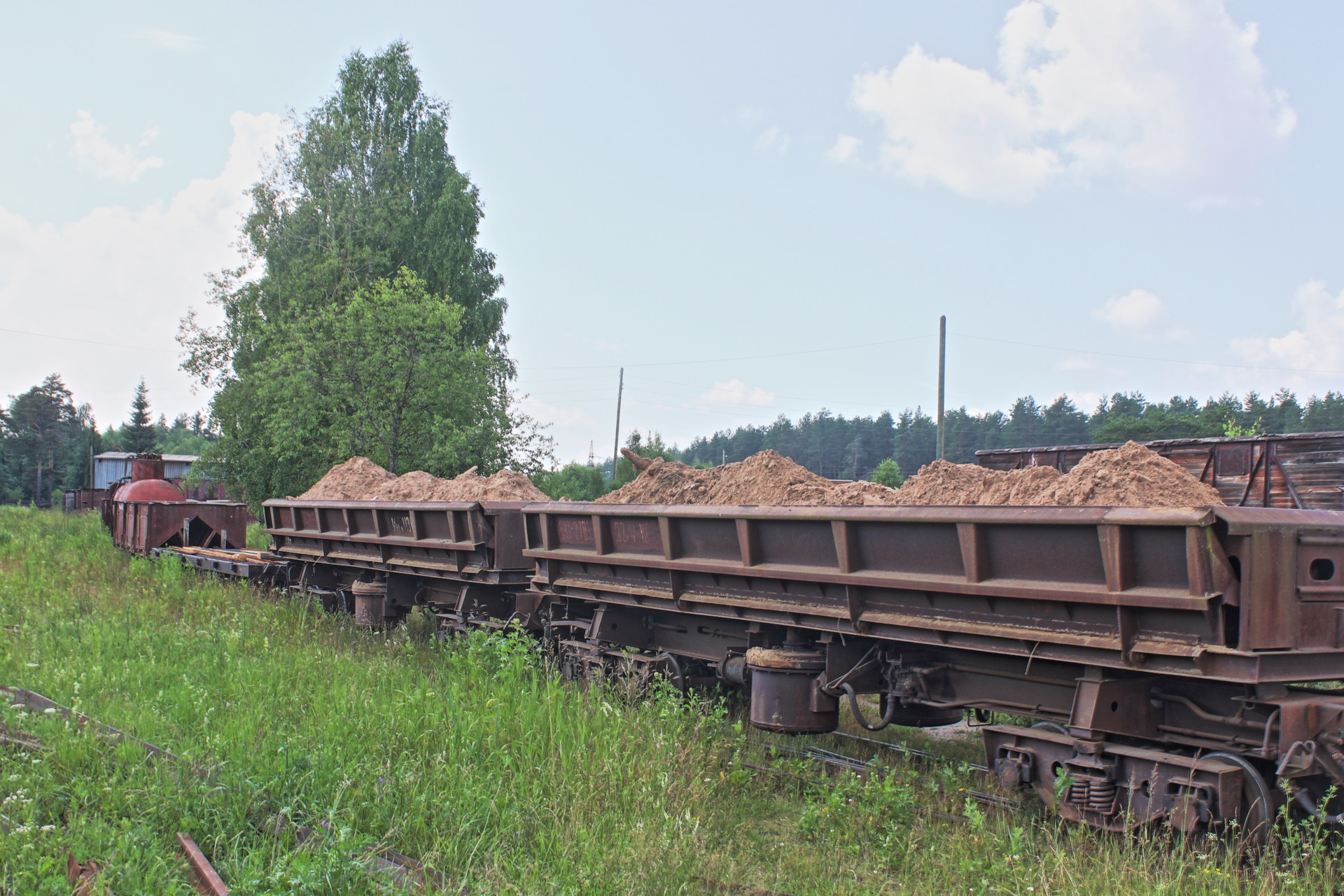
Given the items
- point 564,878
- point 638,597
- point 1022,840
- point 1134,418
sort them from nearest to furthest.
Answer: point 564,878, point 1022,840, point 638,597, point 1134,418

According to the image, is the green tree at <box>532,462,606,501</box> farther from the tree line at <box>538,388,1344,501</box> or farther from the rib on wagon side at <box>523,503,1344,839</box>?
the rib on wagon side at <box>523,503,1344,839</box>

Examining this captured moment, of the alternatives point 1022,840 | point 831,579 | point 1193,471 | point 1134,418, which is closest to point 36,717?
point 831,579

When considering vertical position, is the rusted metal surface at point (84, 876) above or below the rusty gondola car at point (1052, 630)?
below

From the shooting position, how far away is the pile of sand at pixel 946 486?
4746 millimetres

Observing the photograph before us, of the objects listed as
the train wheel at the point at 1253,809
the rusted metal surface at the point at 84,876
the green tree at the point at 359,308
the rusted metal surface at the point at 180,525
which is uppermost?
the green tree at the point at 359,308

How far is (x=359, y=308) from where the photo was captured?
22.7 m

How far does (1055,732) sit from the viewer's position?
477cm

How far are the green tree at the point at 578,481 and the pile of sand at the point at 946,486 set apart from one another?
18.3 meters

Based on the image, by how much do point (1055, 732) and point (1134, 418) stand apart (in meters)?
65.2

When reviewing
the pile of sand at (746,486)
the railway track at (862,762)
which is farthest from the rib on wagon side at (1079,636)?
the pile of sand at (746,486)

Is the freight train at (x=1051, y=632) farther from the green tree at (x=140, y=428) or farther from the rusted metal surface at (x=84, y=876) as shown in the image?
the green tree at (x=140, y=428)

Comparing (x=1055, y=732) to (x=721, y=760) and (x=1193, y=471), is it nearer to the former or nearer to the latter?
(x=721, y=760)

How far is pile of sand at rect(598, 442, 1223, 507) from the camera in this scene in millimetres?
4746

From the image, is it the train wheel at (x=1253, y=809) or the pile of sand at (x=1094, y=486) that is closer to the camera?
the train wheel at (x=1253, y=809)
